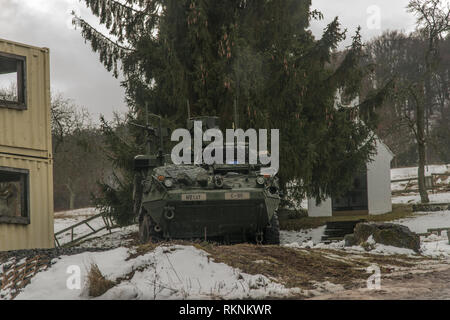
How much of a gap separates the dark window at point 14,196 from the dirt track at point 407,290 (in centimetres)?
833

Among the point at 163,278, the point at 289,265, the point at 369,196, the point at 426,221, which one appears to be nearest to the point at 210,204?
the point at 289,265

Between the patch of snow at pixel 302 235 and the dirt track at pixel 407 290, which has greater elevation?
the dirt track at pixel 407 290

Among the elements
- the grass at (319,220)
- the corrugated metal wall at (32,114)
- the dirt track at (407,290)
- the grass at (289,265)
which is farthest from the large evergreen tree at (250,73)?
the dirt track at (407,290)

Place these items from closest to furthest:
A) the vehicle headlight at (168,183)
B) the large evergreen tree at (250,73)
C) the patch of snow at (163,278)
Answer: the patch of snow at (163,278), the vehicle headlight at (168,183), the large evergreen tree at (250,73)

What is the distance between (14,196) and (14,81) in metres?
2.56

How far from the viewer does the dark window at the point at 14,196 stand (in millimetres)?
13777

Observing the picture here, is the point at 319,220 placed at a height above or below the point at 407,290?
below

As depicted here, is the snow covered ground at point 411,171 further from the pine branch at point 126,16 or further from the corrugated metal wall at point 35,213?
the corrugated metal wall at point 35,213

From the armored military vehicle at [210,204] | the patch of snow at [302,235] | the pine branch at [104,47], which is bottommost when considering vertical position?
the patch of snow at [302,235]

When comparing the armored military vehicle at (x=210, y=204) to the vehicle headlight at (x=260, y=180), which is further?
Result: the vehicle headlight at (x=260, y=180)

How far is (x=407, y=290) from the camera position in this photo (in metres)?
7.28

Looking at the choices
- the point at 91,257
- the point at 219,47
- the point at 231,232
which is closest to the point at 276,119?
the point at 219,47

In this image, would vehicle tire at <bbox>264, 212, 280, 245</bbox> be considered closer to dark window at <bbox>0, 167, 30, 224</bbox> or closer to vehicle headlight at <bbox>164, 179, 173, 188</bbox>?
vehicle headlight at <bbox>164, 179, 173, 188</bbox>

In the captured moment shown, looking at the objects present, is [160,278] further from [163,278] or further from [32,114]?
[32,114]
